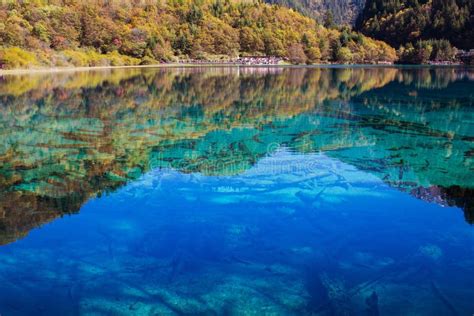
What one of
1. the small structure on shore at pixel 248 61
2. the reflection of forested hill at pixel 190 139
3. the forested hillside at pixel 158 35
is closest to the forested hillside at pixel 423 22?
the forested hillside at pixel 158 35

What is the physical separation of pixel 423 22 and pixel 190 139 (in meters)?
116

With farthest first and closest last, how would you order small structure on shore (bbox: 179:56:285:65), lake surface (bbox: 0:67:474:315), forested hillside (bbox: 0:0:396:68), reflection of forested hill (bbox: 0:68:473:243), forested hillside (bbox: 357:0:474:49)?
forested hillside (bbox: 357:0:474:49)
small structure on shore (bbox: 179:56:285:65)
forested hillside (bbox: 0:0:396:68)
reflection of forested hill (bbox: 0:68:473:243)
lake surface (bbox: 0:67:474:315)

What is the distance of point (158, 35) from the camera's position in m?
81.8

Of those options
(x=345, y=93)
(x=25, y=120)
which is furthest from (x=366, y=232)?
(x=345, y=93)

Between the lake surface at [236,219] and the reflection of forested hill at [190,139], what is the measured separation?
0.21 ft

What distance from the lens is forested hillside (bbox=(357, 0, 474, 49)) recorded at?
10925 cm

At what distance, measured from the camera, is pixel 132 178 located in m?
9.16

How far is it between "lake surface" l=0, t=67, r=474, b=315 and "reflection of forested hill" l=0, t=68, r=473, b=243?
6 centimetres

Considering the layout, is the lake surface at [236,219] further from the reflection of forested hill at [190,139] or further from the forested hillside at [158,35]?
the forested hillside at [158,35]

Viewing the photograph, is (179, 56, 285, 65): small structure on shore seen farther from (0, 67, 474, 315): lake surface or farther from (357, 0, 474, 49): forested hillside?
(0, 67, 474, 315): lake surface

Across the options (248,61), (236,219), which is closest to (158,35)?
(248,61)

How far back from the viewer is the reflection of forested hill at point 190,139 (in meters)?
8.77

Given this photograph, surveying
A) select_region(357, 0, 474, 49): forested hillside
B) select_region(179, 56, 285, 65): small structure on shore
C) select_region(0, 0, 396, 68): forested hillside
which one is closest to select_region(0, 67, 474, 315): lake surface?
select_region(0, 0, 396, 68): forested hillside

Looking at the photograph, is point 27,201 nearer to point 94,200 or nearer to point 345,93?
point 94,200
